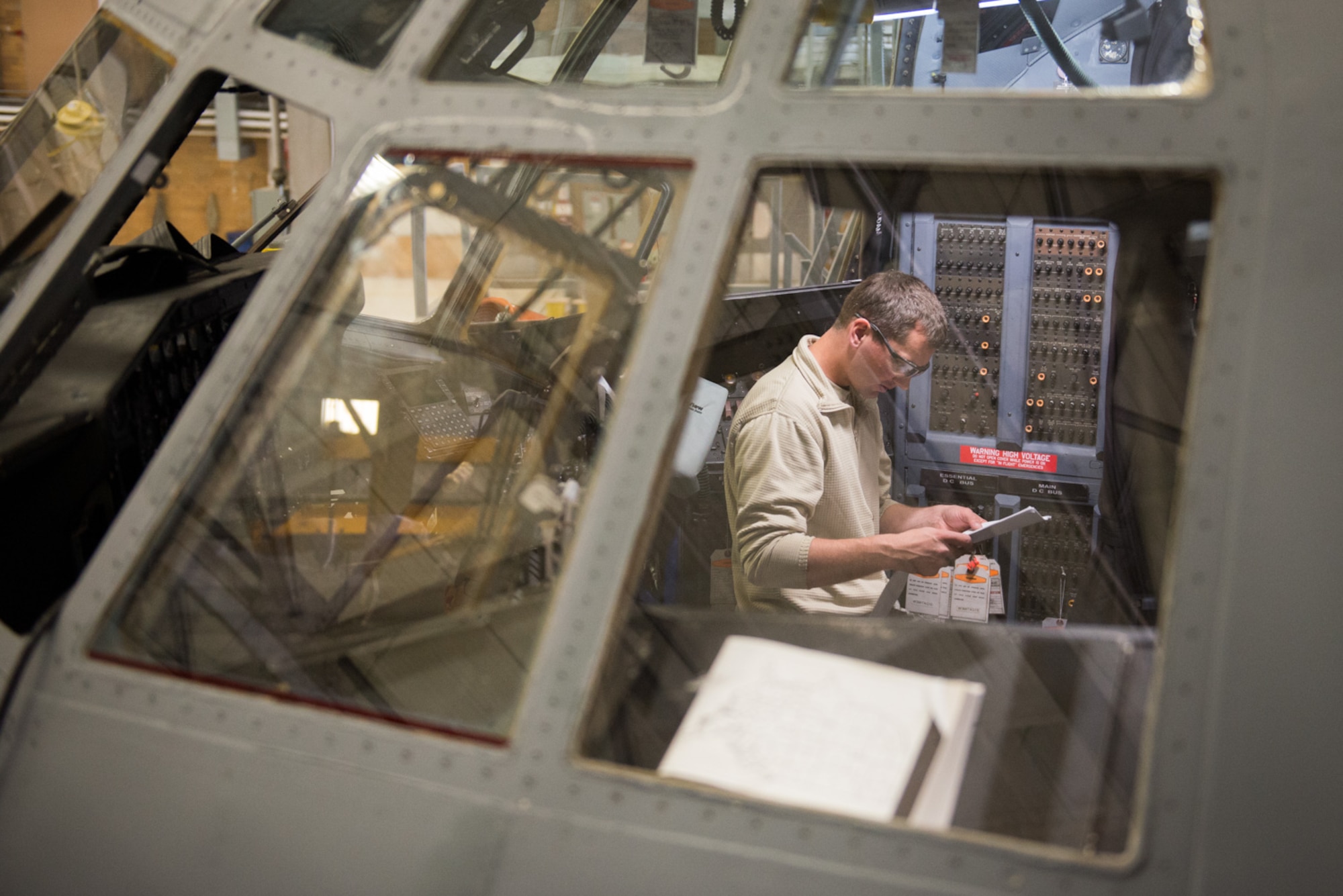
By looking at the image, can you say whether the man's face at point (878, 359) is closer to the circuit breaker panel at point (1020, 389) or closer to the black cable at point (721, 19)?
the black cable at point (721, 19)

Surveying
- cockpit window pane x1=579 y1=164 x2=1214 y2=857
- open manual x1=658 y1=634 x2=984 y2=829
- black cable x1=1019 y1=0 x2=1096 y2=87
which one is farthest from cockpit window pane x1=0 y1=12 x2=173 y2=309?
black cable x1=1019 y1=0 x2=1096 y2=87

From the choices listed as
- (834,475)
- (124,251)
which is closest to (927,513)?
(834,475)

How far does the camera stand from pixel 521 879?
1072mm

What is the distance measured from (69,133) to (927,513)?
2144 mm

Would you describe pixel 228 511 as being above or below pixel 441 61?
below

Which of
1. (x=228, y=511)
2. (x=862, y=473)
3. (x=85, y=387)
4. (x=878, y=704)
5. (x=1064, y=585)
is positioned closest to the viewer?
(x=878, y=704)

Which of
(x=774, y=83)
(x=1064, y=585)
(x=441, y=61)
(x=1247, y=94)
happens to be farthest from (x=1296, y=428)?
(x=1064, y=585)

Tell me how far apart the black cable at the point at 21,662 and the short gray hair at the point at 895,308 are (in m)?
1.83

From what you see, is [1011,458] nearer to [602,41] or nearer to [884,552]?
[884,552]

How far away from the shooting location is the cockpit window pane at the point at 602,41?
7.13 ft

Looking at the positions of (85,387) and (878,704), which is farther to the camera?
(85,387)

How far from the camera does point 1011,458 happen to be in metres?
3.88

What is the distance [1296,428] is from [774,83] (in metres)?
0.72

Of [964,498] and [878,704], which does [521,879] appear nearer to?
[878,704]
